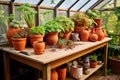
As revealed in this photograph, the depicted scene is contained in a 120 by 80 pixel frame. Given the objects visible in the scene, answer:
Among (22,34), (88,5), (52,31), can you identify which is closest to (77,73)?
(52,31)

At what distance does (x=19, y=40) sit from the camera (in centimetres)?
194

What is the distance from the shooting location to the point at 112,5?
13.3 ft

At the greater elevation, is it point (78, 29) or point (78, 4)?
point (78, 4)

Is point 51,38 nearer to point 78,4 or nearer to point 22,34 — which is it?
point 22,34

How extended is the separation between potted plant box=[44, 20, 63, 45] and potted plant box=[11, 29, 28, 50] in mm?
337

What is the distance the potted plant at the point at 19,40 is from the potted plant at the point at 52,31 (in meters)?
0.34

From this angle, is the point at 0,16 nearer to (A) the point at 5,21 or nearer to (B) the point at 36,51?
(A) the point at 5,21

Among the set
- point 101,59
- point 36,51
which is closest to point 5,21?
point 36,51

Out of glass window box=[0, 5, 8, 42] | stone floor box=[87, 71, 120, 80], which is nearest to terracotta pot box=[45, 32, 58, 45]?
glass window box=[0, 5, 8, 42]

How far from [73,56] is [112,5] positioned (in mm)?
2577

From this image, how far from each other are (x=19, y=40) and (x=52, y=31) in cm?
50

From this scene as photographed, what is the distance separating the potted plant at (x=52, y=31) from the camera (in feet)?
7.18

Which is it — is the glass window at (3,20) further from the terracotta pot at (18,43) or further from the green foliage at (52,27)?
the green foliage at (52,27)

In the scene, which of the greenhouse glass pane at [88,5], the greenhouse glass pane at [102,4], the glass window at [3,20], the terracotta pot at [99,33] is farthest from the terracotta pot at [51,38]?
the greenhouse glass pane at [102,4]
